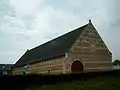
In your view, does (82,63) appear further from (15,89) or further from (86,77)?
(15,89)

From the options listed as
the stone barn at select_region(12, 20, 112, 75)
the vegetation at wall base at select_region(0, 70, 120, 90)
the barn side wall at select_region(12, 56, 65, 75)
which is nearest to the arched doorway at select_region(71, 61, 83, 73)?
the stone barn at select_region(12, 20, 112, 75)

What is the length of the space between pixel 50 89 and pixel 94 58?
20716 mm

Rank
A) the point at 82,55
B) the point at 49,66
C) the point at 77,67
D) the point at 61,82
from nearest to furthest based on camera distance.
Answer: the point at 61,82, the point at 77,67, the point at 82,55, the point at 49,66

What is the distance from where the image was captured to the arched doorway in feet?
138

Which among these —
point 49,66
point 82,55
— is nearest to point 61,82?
point 82,55

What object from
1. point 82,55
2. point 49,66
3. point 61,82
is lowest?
point 61,82

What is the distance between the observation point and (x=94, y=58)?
4425 centimetres

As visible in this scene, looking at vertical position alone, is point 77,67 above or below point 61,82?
above

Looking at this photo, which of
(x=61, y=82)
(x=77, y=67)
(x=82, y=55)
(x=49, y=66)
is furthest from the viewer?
(x=49, y=66)

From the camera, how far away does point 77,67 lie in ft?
139

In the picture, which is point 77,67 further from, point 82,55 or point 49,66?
point 49,66

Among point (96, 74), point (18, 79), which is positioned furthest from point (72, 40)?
point (18, 79)

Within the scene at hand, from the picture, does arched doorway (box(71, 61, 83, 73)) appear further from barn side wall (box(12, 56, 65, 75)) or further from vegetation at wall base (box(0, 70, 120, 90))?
vegetation at wall base (box(0, 70, 120, 90))

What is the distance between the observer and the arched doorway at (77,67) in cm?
4194
